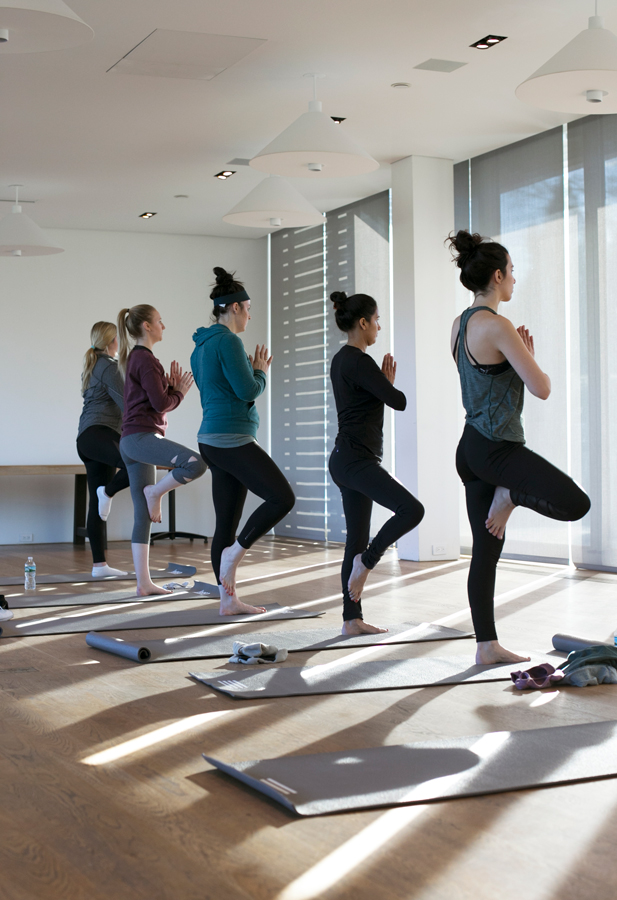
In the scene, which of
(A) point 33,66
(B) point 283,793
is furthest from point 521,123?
(B) point 283,793

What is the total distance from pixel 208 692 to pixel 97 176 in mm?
5576

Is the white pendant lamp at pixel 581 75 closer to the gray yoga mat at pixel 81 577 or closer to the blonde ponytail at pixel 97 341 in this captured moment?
the blonde ponytail at pixel 97 341

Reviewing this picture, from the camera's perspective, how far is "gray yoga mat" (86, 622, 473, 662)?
3.42m

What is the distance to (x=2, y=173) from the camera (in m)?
7.43

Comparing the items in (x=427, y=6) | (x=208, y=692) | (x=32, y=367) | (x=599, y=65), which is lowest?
(x=208, y=692)

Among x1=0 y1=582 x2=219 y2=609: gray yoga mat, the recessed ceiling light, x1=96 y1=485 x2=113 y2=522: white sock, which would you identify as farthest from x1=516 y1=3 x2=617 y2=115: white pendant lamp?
x1=96 y1=485 x2=113 y2=522: white sock

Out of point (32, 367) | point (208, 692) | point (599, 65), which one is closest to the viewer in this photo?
point (208, 692)

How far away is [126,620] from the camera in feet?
13.8

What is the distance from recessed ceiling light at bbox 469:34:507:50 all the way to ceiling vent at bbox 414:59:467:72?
23cm

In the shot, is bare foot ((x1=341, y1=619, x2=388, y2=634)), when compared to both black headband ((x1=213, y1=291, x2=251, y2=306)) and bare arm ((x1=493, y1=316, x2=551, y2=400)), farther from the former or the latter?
black headband ((x1=213, y1=291, x2=251, y2=306))

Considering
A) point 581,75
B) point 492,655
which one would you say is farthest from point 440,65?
point 492,655

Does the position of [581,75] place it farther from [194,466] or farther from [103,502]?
[103,502]

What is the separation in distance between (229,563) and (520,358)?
1.73 meters

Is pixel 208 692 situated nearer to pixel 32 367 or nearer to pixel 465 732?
pixel 465 732
